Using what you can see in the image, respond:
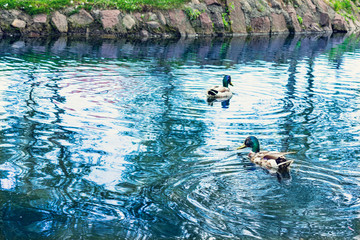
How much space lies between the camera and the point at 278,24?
130 ft

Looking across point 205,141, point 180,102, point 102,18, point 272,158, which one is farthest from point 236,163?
point 102,18

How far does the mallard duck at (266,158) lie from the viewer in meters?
8.73

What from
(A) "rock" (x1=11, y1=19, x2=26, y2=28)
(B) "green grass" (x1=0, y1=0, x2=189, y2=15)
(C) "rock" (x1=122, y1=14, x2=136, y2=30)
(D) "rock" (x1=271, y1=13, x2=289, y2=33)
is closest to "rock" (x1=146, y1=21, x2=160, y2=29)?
(B) "green grass" (x1=0, y1=0, x2=189, y2=15)

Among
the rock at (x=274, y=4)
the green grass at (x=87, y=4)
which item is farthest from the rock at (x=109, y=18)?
the rock at (x=274, y=4)

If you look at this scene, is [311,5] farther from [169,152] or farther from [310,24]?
[169,152]

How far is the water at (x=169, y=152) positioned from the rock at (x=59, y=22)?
1039 cm

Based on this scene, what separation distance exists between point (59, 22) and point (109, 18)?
8.97ft

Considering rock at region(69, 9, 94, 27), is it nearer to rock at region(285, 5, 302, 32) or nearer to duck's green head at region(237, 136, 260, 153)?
rock at region(285, 5, 302, 32)

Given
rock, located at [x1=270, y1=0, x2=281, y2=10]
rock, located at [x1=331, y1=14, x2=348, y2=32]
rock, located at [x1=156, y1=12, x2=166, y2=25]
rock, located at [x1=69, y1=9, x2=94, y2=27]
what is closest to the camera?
rock, located at [x1=69, y1=9, x2=94, y2=27]

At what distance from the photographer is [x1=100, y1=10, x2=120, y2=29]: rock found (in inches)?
1230

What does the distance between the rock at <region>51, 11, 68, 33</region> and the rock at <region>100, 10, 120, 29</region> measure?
201 cm

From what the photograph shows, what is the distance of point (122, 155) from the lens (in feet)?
31.0

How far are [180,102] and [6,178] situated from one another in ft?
20.7

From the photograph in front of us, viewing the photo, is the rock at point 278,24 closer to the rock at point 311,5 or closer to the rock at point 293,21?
the rock at point 293,21
